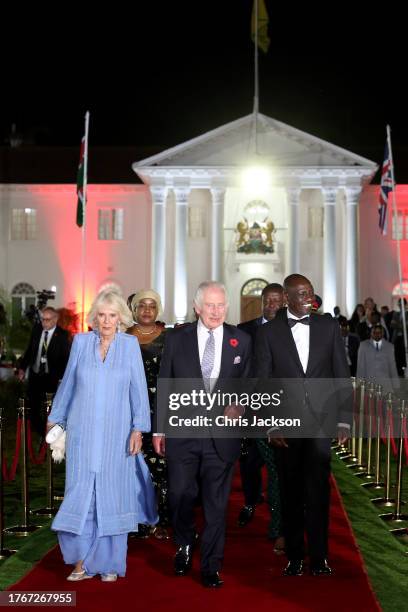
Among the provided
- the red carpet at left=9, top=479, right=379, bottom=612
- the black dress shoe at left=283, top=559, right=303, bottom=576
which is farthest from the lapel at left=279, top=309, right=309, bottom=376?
the red carpet at left=9, top=479, right=379, bottom=612

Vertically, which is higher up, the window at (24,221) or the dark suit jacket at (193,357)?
the window at (24,221)

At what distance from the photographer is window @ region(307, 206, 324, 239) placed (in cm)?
4416

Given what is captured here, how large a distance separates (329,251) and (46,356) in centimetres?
2712

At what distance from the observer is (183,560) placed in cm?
729

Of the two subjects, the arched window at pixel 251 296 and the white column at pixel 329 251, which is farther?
the arched window at pixel 251 296

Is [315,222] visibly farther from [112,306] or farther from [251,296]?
[112,306]

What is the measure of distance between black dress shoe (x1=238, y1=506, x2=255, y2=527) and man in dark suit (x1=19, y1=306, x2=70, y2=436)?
6355mm

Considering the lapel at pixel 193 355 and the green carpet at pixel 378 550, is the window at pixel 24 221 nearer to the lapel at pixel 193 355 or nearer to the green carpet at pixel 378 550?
the green carpet at pixel 378 550

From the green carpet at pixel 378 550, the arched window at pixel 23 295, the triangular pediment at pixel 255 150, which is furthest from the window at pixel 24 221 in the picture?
the green carpet at pixel 378 550

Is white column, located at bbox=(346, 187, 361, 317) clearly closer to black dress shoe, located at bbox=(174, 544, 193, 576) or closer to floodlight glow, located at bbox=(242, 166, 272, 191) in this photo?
floodlight glow, located at bbox=(242, 166, 272, 191)

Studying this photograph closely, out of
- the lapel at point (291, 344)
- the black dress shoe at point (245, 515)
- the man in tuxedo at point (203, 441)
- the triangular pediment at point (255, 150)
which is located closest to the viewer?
the man in tuxedo at point (203, 441)

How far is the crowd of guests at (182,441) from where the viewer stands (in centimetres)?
704

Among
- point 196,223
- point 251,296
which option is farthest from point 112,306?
point 196,223

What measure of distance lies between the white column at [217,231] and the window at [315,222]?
16.6 feet
